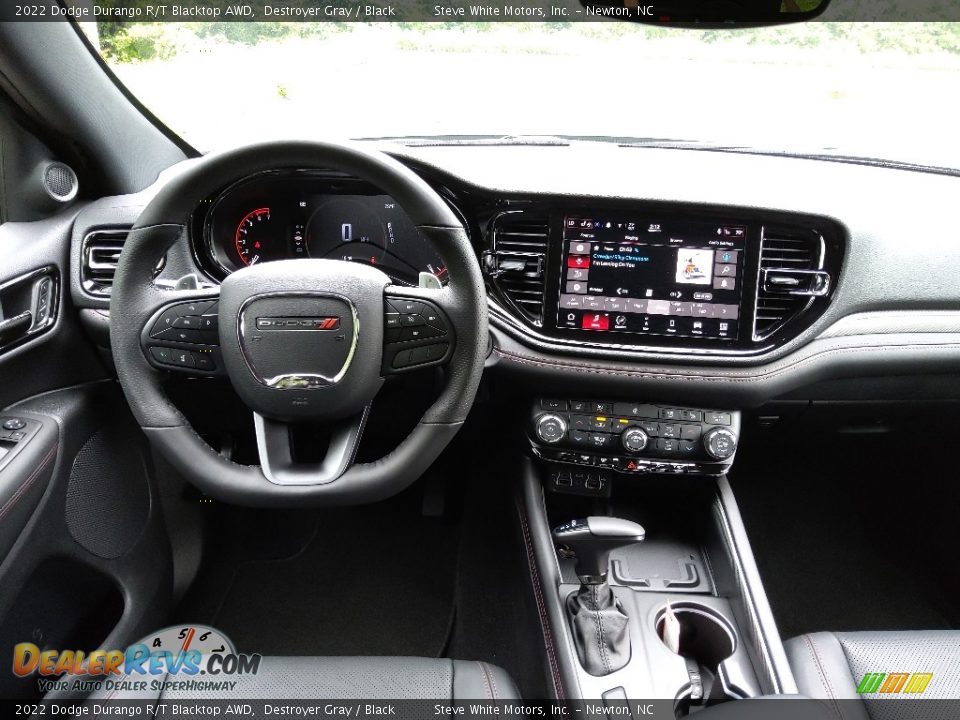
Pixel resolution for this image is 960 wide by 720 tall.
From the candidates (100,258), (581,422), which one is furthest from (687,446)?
(100,258)

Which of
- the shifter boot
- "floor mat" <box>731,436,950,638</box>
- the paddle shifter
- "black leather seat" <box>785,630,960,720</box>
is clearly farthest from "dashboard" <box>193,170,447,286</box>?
"floor mat" <box>731,436,950,638</box>

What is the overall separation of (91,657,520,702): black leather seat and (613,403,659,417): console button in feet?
2.40

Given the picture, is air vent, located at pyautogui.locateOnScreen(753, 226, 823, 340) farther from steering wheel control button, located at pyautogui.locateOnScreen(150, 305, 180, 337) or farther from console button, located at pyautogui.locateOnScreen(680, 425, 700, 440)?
steering wheel control button, located at pyautogui.locateOnScreen(150, 305, 180, 337)

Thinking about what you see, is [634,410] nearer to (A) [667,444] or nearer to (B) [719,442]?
(A) [667,444]

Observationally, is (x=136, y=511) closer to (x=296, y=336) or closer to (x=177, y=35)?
(x=296, y=336)

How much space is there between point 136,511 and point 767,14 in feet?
6.61

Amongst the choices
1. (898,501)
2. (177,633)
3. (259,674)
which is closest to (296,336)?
(259,674)

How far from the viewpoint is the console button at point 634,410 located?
1.91 meters

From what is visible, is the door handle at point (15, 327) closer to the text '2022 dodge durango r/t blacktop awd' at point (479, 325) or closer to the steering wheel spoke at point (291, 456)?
the text '2022 dodge durango r/t blacktop awd' at point (479, 325)

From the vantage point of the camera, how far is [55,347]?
70.8 inches

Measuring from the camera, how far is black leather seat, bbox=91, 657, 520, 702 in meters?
1.43

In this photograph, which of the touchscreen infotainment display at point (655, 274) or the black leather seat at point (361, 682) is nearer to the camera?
the black leather seat at point (361, 682)

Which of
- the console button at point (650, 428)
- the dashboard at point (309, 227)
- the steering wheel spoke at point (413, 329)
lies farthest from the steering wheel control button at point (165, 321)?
the console button at point (650, 428)

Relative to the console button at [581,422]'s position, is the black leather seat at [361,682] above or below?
below
